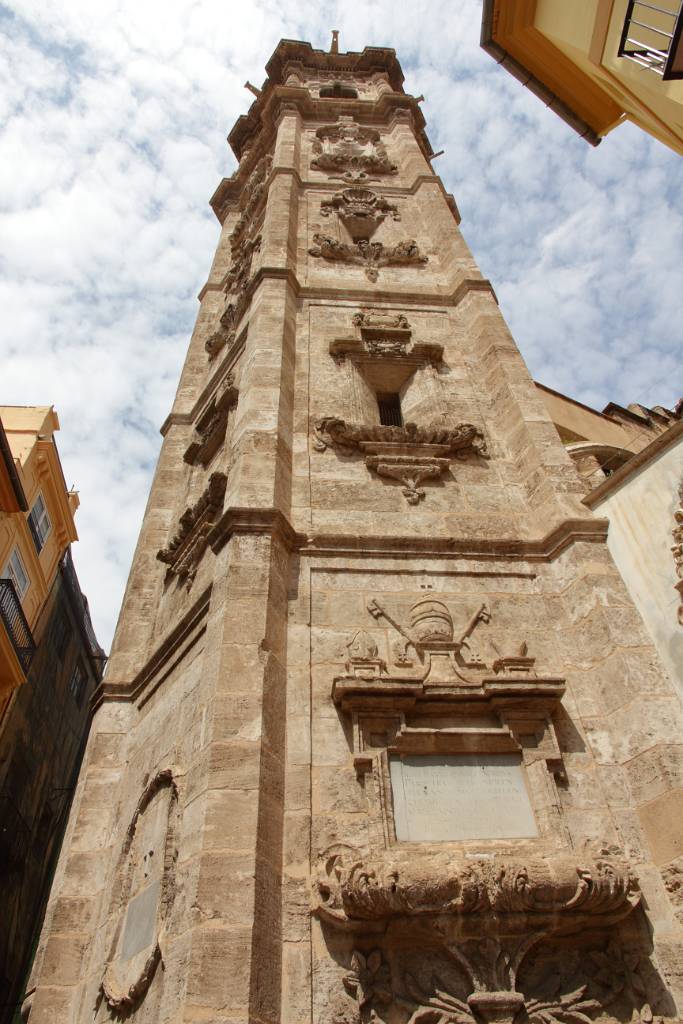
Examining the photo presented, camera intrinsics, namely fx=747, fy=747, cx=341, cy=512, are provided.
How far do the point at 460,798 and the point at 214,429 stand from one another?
7223 mm

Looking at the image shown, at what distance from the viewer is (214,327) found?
16.0 meters

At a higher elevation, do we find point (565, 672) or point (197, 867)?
point (565, 672)

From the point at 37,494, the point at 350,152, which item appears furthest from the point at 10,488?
the point at 350,152

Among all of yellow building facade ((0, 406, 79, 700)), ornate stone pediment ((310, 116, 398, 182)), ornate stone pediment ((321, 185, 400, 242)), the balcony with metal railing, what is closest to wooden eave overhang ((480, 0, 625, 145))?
the balcony with metal railing

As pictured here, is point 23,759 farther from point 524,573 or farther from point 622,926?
point 622,926

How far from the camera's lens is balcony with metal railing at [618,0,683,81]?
777 centimetres

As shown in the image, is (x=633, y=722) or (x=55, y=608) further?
(x=55, y=608)

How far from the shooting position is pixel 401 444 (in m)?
9.49

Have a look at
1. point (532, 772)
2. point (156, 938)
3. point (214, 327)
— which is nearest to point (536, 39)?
point (214, 327)

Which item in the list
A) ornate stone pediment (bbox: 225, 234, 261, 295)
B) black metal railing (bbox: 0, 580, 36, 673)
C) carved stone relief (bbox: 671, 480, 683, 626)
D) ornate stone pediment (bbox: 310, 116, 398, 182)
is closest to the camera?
carved stone relief (bbox: 671, 480, 683, 626)

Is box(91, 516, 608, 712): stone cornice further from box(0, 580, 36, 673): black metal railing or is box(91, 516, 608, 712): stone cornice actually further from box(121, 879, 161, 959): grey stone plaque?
box(0, 580, 36, 673): black metal railing

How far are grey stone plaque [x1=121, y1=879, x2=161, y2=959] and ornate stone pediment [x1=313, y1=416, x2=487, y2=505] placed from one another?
203 inches

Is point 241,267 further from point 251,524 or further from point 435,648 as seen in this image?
point 435,648

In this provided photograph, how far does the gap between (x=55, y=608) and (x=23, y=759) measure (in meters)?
4.84
